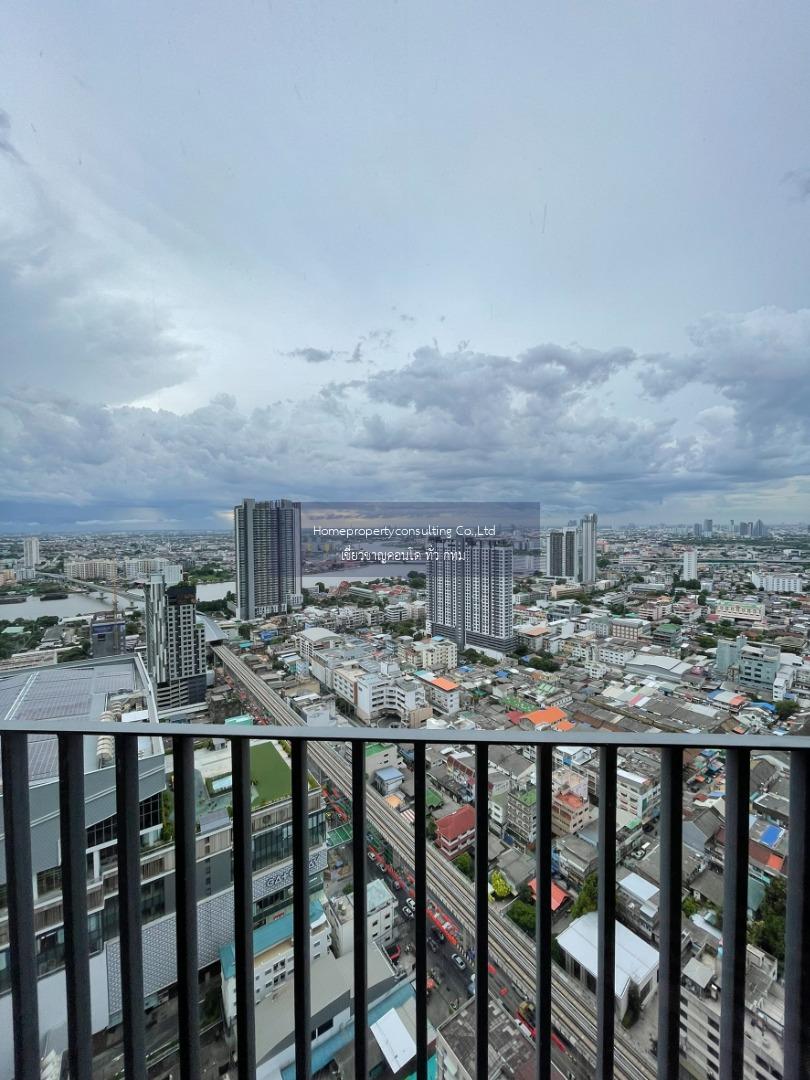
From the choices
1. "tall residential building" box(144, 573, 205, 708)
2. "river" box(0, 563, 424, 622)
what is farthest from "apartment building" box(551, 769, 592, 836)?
"river" box(0, 563, 424, 622)

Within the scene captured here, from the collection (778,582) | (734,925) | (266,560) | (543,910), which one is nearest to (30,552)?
(266,560)

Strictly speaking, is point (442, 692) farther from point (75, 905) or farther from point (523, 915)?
point (75, 905)

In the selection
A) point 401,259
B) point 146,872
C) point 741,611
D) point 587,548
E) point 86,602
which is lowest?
point 146,872

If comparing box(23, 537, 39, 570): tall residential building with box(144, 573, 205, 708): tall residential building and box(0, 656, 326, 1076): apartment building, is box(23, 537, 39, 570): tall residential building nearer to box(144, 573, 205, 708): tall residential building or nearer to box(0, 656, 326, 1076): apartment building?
box(144, 573, 205, 708): tall residential building

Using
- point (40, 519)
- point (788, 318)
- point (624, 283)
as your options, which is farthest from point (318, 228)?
point (788, 318)

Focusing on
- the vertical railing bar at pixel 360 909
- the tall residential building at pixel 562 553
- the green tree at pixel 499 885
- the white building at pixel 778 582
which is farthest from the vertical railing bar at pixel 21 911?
the white building at pixel 778 582
